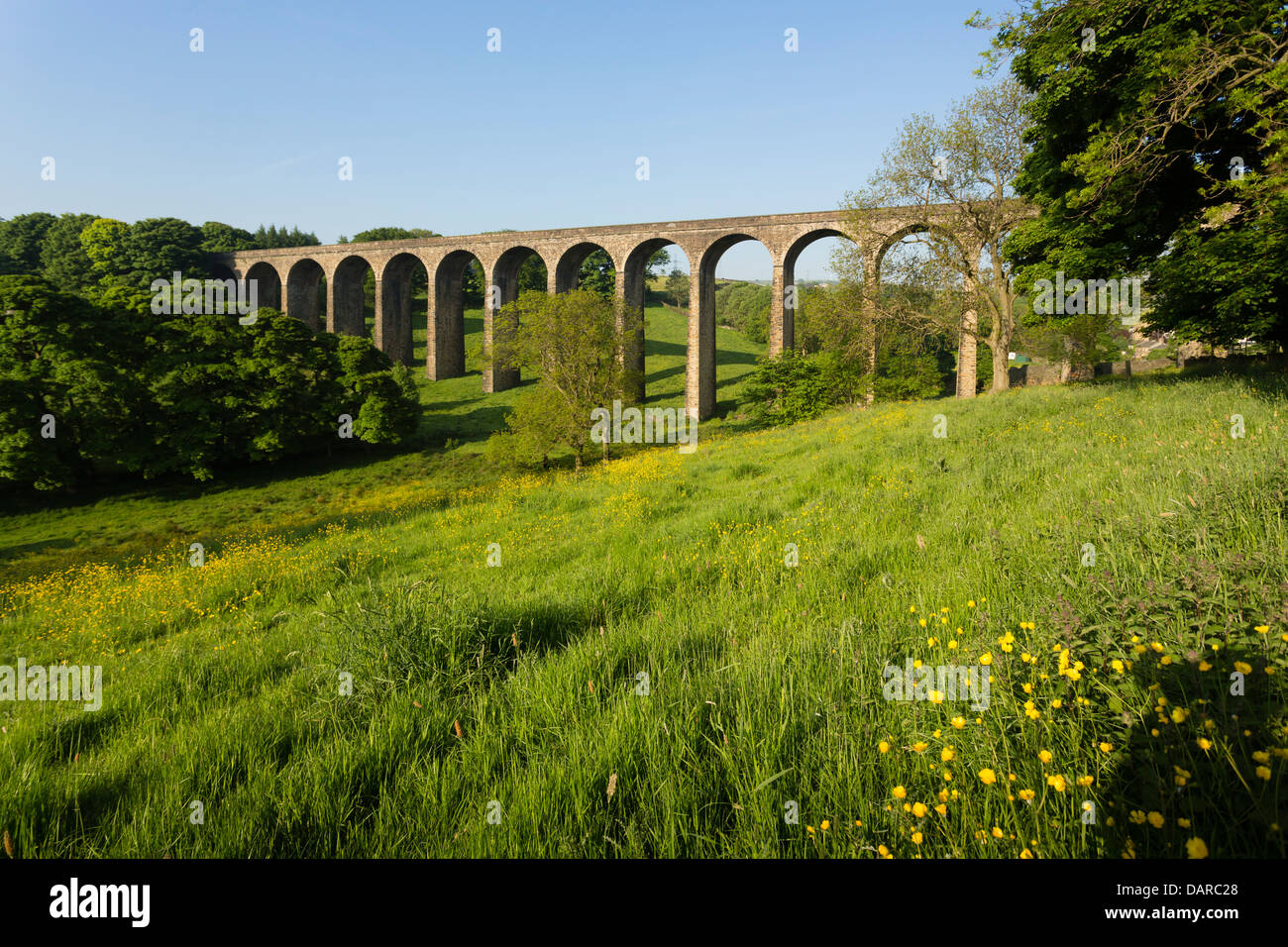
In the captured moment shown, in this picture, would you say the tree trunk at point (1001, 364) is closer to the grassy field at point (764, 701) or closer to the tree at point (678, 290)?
the grassy field at point (764, 701)

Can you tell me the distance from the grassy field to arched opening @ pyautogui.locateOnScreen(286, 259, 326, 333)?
64482 millimetres

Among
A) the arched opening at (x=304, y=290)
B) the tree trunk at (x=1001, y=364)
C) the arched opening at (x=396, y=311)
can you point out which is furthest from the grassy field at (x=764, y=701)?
the arched opening at (x=304, y=290)

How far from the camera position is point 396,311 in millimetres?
57594

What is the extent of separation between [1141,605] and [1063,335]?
44.0 meters

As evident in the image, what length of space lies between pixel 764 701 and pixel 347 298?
219 ft

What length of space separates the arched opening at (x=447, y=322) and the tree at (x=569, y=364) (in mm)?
25843

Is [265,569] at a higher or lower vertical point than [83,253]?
lower

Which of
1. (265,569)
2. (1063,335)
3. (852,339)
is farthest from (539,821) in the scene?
(1063,335)

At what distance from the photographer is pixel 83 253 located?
68.8 m

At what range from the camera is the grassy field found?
1.86m

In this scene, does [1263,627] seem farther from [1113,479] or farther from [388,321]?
[388,321]

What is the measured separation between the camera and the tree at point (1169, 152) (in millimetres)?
8859

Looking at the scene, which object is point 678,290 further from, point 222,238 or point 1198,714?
point 1198,714

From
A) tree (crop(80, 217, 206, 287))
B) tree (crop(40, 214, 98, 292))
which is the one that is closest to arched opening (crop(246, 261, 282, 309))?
tree (crop(80, 217, 206, 287))
